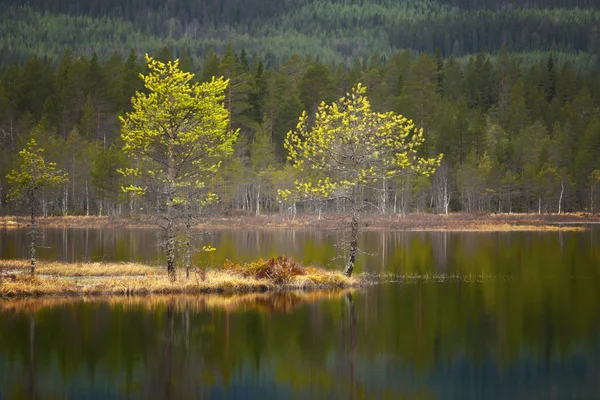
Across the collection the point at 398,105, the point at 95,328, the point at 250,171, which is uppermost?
Result: the point at 398,105

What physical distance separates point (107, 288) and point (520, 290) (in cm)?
2308

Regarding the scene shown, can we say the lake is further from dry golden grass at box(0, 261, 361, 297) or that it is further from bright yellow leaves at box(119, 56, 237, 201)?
bright yellow leaves at box(119, 56, 237, 201)

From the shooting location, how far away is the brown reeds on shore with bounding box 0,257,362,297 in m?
38.7

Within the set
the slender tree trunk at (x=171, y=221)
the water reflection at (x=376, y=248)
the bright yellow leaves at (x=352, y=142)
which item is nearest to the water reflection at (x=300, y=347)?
the slender tree trunk at (x=171, y=221)

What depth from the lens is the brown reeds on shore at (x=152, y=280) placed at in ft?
127

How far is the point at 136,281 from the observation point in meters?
40.3

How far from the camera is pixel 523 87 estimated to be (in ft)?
550

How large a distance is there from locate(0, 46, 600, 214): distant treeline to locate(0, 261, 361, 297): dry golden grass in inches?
2241

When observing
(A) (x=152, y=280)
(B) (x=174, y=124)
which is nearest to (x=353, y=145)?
(B) (x=174, y=124)

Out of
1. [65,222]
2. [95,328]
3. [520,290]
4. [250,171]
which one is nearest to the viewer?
[95,328]

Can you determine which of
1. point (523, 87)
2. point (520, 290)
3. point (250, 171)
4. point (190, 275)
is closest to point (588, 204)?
point (523, 87)

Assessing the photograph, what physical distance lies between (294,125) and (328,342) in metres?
113

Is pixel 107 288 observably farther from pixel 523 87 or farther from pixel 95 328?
pixel 523 87

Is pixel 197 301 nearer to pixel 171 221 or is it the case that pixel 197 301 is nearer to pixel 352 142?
pixel 171 221
